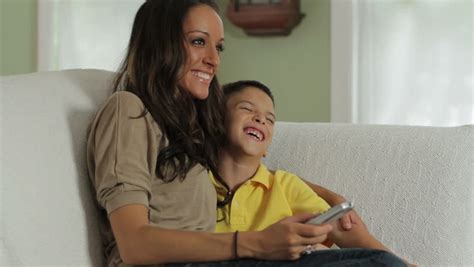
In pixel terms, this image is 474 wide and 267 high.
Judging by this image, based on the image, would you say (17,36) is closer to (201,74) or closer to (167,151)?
(201,74)

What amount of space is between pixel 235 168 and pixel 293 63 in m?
1.78

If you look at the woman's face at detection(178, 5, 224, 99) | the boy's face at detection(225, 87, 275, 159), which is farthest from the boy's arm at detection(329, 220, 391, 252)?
the woman's face at detection(178, 5, 224, 99)

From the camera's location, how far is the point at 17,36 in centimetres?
414

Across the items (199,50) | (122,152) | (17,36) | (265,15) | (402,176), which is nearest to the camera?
(122,152)

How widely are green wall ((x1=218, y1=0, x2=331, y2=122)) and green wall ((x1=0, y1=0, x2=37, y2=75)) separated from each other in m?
0.98

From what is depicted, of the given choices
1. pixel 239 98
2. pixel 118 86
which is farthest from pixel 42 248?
pixel 239 98

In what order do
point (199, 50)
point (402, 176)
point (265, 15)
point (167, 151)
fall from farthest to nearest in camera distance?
point (265, 15) < point (402, 176) < point (199, 50) < point (167, 151)

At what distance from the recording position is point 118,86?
1.91 metres

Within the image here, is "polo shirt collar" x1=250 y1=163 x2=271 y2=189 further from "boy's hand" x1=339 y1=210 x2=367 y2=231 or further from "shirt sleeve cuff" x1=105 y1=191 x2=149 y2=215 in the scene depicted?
"shirt sleeve cuff" x1=105 y1=191 x2=149 y2=215

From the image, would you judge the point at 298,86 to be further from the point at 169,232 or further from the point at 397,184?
the point at 169,232

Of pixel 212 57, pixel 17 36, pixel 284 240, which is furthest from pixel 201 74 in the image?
pixel 17 36

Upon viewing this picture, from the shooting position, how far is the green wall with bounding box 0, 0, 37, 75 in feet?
13.5

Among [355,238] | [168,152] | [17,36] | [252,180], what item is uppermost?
[17,36]

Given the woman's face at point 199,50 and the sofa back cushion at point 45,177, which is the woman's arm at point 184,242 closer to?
the sofa back cushion at point 45,177
